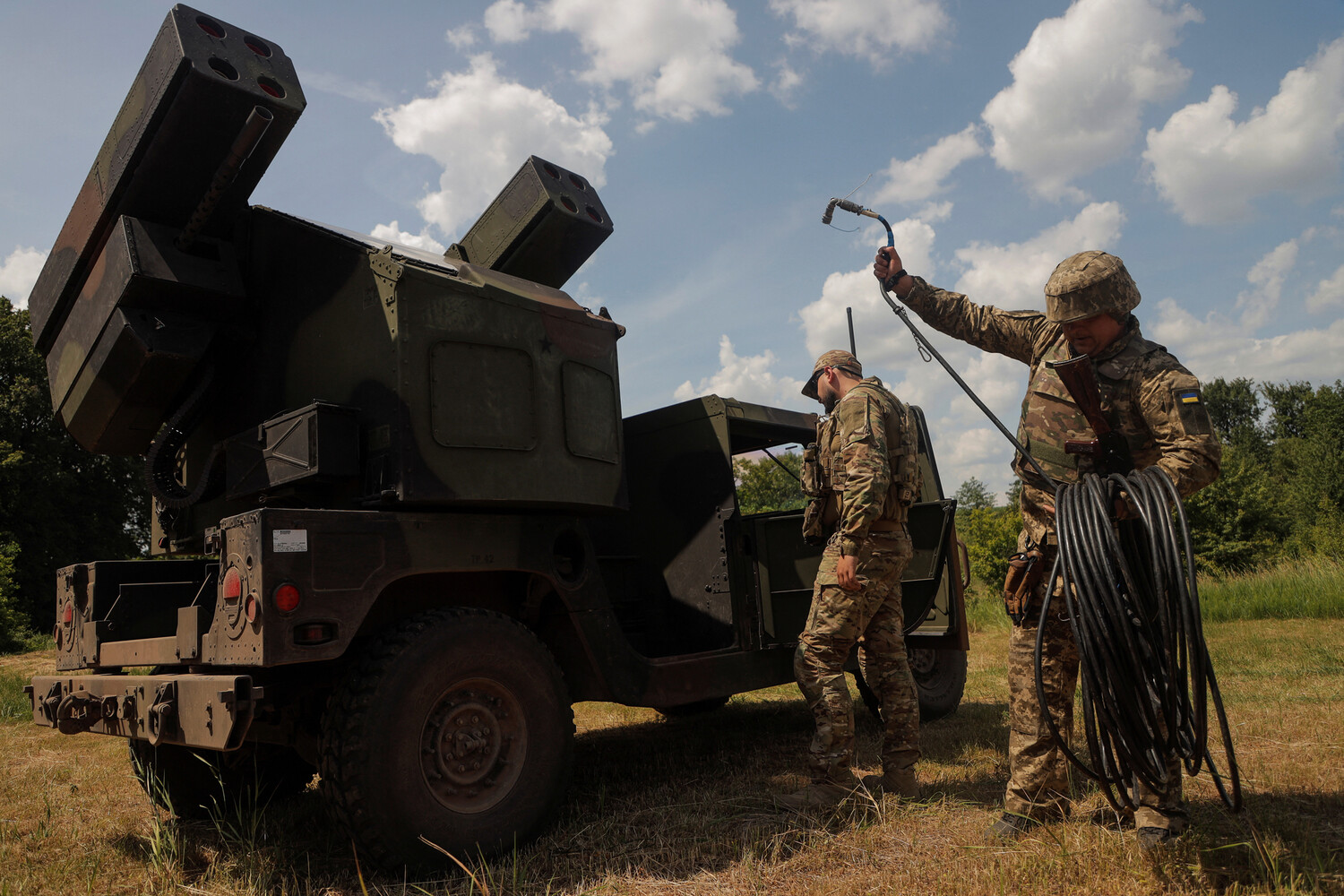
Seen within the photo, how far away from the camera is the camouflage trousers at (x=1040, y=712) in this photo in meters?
3.31

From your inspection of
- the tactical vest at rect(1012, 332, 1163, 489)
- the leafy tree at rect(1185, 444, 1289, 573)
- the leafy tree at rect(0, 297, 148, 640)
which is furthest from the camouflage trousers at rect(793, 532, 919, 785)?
the leafy tree at rect(0, 297, 148, 640)

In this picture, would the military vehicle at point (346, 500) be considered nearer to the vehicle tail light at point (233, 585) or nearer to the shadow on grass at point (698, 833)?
the vehicle tail light at point (233, 585)

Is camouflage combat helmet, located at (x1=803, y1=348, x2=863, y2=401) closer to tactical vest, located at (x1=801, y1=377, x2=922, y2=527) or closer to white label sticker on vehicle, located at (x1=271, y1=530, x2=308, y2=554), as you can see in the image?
tactical vest, located at (x1=801, y1=377, x2=922, y2=527)

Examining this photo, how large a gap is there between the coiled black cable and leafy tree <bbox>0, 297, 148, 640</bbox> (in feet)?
81.9

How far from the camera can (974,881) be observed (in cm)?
274

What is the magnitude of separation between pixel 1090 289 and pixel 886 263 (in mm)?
891

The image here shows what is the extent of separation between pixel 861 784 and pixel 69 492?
2793cm

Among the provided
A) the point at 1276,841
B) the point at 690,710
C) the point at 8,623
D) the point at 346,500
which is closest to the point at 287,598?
Result: the point at 346,500

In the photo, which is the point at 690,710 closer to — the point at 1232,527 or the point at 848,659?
the point at 848,659

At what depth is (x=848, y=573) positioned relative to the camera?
3885mm

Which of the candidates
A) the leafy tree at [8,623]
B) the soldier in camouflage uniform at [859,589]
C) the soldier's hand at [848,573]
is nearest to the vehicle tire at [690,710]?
the soldier in camouflage uniform at [859,589]

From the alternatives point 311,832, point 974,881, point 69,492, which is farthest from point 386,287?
point 69,492

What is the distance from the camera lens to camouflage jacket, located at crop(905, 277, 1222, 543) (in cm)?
302

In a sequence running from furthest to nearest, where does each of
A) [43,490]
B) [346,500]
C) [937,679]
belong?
[43,490] → [937,679] → [346,500]
